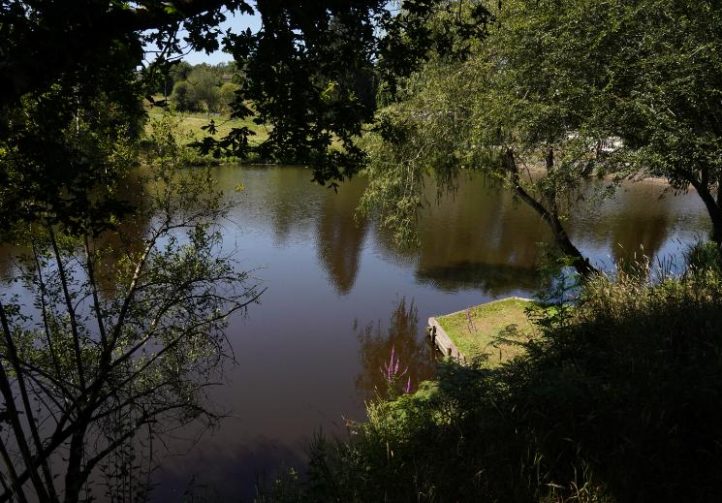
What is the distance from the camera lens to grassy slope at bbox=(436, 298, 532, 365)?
10445 mm

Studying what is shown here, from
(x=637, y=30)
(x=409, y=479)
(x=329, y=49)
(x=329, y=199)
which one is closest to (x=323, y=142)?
(x=329, y=49)

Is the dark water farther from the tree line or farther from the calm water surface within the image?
the tree line

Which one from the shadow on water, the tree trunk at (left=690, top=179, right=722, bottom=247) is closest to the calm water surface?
the shadow on water

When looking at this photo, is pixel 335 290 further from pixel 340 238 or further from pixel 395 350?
pixel 340 238

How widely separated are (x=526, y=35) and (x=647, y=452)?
8511 mm

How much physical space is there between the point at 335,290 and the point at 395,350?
13.5 ft

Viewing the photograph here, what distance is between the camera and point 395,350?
1232cm

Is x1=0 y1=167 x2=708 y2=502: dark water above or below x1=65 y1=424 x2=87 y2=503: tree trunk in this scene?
below

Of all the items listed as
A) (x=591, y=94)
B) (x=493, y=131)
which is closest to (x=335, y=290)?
(x=493, y=131)

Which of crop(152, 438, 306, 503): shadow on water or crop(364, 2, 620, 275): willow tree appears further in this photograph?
crop(364, 2, 620, 275): willow tree

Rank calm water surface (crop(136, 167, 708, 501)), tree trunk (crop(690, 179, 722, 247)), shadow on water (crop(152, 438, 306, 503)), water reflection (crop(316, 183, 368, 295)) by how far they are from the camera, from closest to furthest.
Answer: shadow on water (crop(152, 438, 306, 503)) < calm water surface (crop(136, 167, 708, 501)) < tree trunk (crop(690, 179, 722, 247)) < water reflection (crop(316, 183, 368, 295))

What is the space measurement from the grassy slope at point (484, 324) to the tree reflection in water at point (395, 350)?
0.99 m

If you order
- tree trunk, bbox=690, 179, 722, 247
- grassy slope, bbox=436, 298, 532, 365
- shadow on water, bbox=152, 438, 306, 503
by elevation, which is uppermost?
tree trunk, bbox=690, 179, 722, 247

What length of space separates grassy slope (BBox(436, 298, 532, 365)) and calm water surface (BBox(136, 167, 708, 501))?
115cm
